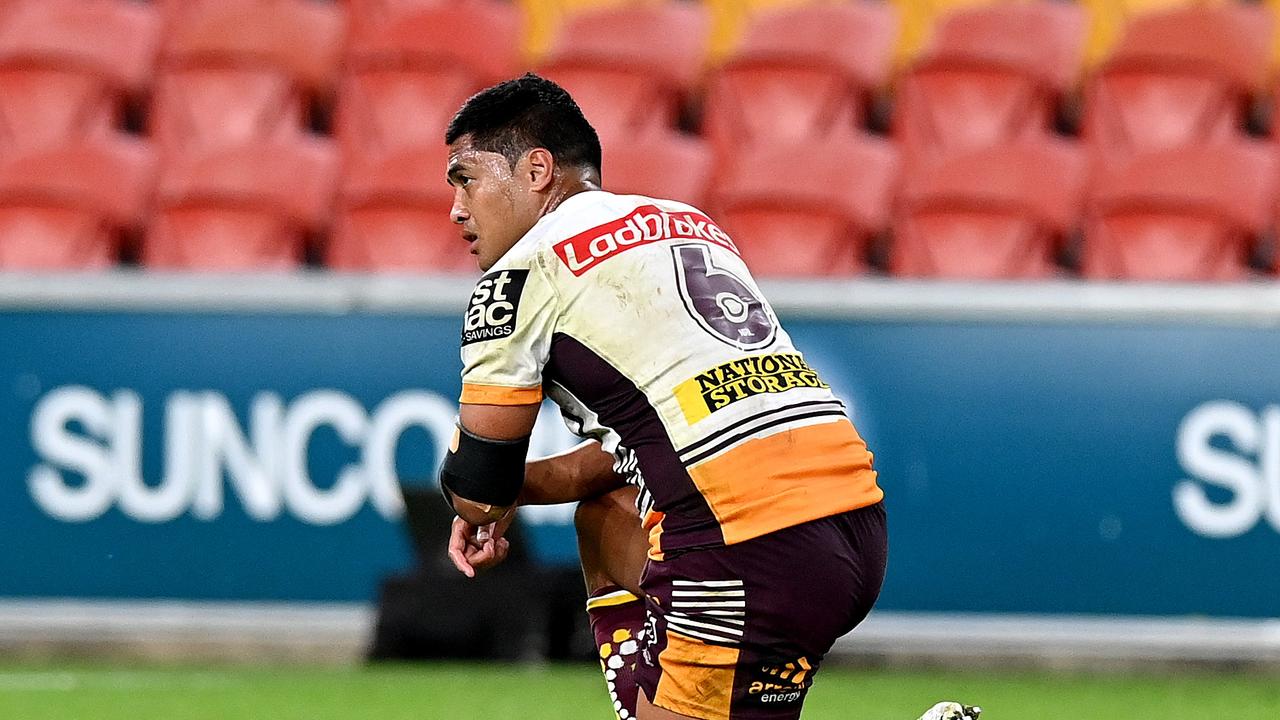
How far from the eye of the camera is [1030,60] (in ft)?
25.0

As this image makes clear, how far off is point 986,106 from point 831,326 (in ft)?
5.45

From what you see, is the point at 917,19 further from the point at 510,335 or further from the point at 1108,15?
the point at 510,335

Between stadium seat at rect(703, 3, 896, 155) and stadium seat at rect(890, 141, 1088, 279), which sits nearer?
stadium seat at rect(890, 141, 1088, 279)

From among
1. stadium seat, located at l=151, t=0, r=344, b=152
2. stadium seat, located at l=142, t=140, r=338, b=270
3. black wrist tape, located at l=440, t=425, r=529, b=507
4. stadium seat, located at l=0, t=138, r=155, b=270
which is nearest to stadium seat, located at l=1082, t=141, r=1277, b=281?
stadium seat, located at l=142, t=140, r=338, b=270

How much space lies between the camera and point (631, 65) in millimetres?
7797

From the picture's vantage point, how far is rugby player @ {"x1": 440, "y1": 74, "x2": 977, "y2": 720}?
119 inches

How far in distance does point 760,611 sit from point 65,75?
5749 millimetres

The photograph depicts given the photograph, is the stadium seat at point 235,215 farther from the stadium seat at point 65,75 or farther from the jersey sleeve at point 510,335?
the jersey sleeve at point 510,335

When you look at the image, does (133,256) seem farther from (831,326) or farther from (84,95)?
(831,326)

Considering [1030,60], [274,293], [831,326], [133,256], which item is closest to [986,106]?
[1030,60]

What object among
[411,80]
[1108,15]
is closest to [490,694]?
[411,80]

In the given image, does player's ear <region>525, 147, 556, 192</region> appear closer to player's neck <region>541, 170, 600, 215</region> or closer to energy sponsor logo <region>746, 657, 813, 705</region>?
player's neck <region>541, 170, 600, 215</region>

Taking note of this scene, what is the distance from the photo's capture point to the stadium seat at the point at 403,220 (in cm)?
741

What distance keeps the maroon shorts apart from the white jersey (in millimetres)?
34
